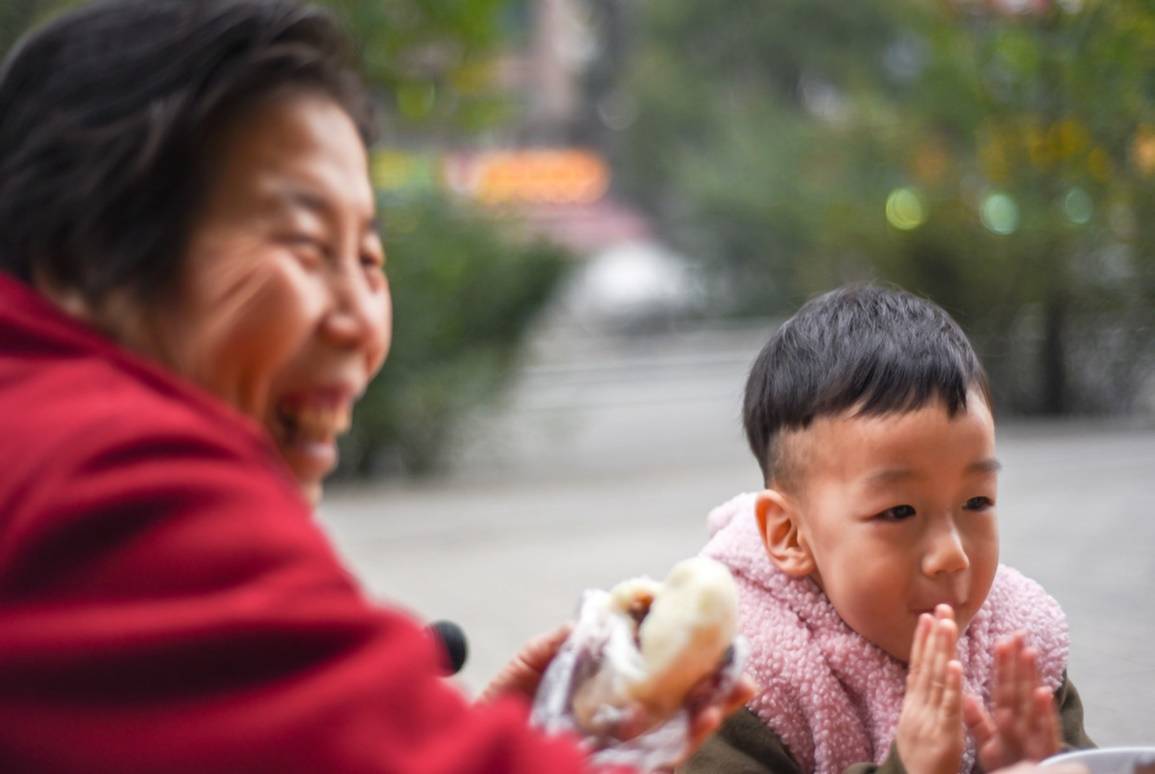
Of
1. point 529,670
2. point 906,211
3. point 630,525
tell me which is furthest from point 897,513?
point 906,211

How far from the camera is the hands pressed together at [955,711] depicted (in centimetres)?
154

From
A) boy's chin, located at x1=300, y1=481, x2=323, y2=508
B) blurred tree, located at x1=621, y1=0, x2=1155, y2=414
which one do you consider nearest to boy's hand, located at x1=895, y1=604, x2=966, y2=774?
boy's chin, located at x1=300, y1=481, x2=323, y2=508

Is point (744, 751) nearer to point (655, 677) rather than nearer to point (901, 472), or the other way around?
point (901, 472)

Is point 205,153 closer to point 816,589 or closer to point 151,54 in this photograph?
point 151,54

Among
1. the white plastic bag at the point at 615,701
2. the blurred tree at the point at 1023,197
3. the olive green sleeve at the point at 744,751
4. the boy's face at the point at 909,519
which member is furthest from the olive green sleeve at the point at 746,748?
the blurred tree at the point at 1023,197

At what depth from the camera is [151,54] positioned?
3.45 feet

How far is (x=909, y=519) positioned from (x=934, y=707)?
29 cm

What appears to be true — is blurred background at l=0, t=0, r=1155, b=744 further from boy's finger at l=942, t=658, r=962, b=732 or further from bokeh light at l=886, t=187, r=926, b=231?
boy's finger at l=942, t=658, r=962, b=732

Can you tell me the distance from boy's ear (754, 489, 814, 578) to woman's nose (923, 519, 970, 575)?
0.18m

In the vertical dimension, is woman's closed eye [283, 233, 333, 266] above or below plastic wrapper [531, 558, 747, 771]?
above

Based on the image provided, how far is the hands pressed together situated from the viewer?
154 centimetres

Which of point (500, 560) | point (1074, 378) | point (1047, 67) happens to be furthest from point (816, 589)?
point (1074, 378)

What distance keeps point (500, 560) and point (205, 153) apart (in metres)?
6.63

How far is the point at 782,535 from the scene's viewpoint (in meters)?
1.92
